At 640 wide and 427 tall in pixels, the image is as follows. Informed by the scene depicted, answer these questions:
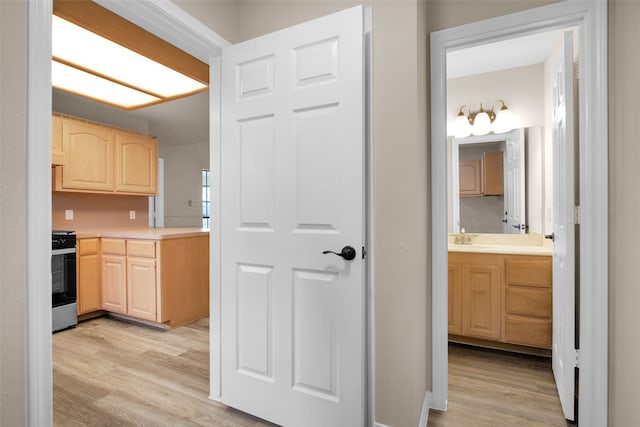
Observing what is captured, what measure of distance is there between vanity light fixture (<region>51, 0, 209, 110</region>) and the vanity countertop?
272cm

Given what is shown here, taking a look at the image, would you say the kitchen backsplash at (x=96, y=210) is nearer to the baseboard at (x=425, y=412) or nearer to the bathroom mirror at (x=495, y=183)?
the baseboard at (x=425, y=412)

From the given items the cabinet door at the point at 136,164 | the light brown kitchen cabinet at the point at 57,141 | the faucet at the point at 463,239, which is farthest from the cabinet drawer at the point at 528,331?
the light brown kitchen cabinet at the point at 57,141

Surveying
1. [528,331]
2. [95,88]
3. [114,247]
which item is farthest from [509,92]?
[114,247]

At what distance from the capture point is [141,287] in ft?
11.0

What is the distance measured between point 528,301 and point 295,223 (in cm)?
205

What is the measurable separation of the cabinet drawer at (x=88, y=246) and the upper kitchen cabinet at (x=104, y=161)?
22.7 inches

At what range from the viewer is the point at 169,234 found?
3309mm

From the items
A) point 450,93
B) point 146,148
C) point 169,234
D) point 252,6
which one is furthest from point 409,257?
point 146,148

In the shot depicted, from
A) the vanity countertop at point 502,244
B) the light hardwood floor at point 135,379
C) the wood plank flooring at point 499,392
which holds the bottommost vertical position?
the light hardwood floor at point 135,379

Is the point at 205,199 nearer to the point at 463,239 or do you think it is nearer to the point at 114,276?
the point at 114,276

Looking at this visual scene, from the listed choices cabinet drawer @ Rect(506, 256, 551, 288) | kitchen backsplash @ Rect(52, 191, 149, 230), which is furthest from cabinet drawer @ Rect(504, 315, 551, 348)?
kitchen backsplash @ Rect(52, 191, 149, 230)

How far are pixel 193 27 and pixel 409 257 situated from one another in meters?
1.57

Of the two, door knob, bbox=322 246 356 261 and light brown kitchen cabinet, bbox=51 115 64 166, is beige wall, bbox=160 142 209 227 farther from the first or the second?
door knob, bbox=322 246 356 261

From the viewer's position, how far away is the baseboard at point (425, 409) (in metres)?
1.73
